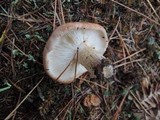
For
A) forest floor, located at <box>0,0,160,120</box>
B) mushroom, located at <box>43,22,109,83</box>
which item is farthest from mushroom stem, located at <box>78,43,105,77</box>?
forest floor, located at <box>0,0,160,120</box>

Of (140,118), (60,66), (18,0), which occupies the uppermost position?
(18,0)

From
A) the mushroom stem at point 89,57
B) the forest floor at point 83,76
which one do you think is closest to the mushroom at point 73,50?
the mushroom stem at point 89,57

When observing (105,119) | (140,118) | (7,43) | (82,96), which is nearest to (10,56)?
(7,43)

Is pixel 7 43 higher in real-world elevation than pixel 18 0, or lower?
lower

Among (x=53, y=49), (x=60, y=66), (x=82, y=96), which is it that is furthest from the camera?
(x=82, y=96)

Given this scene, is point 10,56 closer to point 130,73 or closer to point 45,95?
point 45,95

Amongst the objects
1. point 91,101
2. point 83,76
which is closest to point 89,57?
point 83,76
